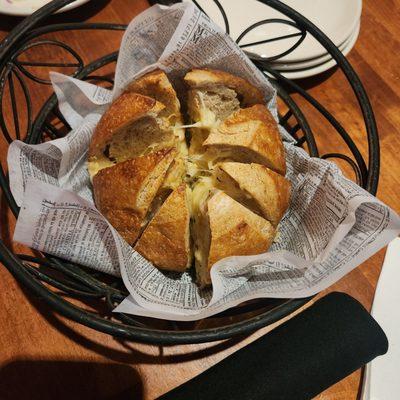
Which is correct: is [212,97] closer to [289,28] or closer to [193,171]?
[193,171]

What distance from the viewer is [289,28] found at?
77cm

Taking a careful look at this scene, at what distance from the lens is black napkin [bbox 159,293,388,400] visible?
423mm

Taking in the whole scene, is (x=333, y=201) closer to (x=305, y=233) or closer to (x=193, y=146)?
(x=305, y=233)

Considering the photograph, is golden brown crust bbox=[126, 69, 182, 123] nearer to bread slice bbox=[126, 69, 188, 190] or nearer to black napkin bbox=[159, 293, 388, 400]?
bread slice bbox=[126, 69, 188, 190]

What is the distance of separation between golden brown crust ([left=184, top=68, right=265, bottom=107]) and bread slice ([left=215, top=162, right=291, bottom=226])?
122mm

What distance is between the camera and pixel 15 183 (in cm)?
52

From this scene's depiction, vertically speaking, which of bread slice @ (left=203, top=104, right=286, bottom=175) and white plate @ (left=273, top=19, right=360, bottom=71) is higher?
white plate @ (left=273, top=19, right=360, bottom=71)

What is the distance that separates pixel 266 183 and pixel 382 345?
0.23 meters

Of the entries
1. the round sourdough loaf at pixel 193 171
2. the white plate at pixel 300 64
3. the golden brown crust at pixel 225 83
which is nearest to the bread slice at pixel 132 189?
the round sourdough loaf at pixel 193 171

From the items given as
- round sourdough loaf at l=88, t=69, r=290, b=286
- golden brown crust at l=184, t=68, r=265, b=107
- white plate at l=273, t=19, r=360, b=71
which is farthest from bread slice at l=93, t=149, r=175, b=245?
white plate at l=273, t=19, r=360, b=71

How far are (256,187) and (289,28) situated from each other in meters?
0.42

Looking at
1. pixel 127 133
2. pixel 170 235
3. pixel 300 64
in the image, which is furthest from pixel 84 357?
pixel 300 64

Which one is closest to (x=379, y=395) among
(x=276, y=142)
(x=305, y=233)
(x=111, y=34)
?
(x=305, y=233)

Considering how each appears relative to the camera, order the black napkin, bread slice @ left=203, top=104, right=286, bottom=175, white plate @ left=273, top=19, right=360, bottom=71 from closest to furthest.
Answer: the black napkin → bread slice @ left=203, top=104, right=286, bottom=175 → white plate @ left=273, top=19, right=360, bottom=71
